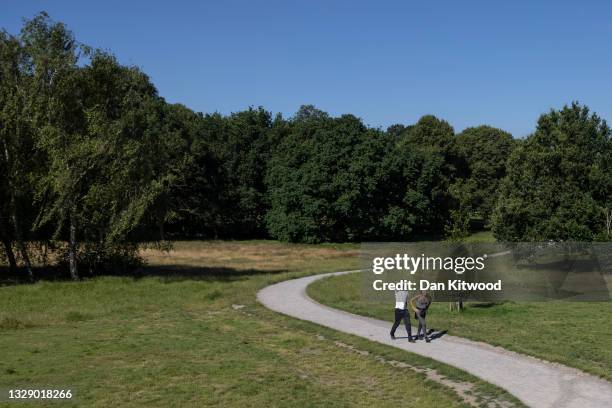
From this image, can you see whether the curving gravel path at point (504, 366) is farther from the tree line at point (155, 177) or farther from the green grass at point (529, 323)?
the tree line at point (155, 177)

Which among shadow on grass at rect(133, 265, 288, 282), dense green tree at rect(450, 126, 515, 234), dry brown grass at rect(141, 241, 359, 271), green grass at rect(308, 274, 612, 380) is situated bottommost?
green grass at rect(308, 274, 612, 380)

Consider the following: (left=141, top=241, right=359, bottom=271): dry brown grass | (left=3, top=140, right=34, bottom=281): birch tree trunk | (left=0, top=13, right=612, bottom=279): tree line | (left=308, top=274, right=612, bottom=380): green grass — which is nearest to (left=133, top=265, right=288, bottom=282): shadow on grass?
(left=141, top=241, right=359, bottom=271): dry brown grass

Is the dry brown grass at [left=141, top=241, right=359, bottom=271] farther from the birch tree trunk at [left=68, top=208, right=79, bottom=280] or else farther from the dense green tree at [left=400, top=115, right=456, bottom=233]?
the dense green tree at [left=400, top=115, right=456, bottom=233]

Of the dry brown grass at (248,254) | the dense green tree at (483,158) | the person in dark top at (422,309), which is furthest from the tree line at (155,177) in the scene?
the dense green tree at (483,158)

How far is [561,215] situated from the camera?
1631 inches

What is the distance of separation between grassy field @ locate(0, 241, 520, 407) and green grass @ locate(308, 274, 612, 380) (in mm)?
3326

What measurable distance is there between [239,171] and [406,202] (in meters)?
21.5

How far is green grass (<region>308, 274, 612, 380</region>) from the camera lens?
675 inches

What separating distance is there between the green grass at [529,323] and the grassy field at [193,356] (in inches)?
131

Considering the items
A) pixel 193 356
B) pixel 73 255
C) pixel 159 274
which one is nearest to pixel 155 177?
pixel 159 274

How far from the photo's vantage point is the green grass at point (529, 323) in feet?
56.2

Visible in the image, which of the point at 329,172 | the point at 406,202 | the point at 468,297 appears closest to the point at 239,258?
the point at 329,172

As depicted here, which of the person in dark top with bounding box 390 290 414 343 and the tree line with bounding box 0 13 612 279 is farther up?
the tree line with bounding box 0 13 612 279

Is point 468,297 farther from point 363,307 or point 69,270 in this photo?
point 69,270
